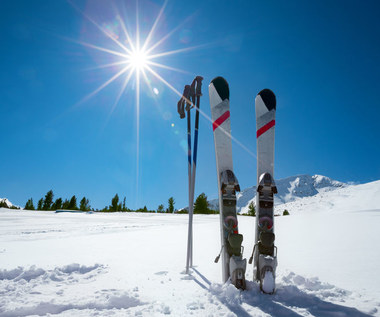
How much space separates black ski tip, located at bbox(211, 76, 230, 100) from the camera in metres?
4.14

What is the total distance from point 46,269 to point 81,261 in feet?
2.19

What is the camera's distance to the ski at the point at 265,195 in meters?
2.63

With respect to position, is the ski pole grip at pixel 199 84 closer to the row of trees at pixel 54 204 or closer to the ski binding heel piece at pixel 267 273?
the ski binding heel piece at pixel 267 273

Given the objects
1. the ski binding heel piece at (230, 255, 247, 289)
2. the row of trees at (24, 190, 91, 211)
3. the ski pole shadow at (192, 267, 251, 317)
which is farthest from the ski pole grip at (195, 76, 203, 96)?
the row of trees at (24, 190, 91, 211)

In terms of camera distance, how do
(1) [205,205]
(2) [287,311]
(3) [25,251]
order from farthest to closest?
(1) [205,205] → (3) [25,251] → (2) [287,311]

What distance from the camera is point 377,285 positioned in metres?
2.53

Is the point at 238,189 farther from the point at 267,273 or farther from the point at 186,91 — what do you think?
the point at 186,91

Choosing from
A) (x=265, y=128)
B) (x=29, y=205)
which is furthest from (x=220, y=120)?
(x=29, y=205)

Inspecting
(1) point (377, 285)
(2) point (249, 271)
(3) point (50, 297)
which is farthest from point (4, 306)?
(1) point (377, 285)

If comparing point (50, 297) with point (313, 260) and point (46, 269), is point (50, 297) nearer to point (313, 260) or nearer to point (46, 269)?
point (46, 269)

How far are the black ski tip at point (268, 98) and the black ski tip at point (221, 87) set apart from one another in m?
0.75

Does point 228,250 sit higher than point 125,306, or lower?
higher

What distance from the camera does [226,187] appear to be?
339cm

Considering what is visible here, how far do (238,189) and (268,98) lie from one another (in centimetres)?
212
